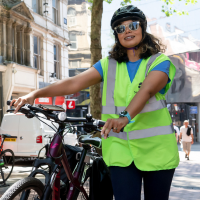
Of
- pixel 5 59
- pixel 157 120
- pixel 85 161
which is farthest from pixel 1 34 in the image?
pixel 157 120

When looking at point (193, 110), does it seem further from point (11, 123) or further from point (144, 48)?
point (144, 48)

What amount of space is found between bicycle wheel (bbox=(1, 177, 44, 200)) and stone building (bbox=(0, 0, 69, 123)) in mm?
14973

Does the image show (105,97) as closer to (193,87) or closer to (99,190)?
(99,190)

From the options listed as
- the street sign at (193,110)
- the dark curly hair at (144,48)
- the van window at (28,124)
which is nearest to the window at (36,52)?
the van window at (28,124)

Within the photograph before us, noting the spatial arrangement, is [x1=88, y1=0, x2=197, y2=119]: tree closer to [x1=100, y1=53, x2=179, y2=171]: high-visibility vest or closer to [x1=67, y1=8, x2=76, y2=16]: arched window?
[x1=100, y1=53, x2=179, y2=171]: high-visibility vest

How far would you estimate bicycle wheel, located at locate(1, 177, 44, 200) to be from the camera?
239 centimetres

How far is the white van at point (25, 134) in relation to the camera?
12.0 meters

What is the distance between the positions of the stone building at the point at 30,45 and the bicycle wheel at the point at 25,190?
1497cm

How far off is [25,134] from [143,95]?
10.5 m

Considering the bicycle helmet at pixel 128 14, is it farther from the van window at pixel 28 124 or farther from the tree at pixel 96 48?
the van window at pixel 28 124

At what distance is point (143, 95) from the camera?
212 cm

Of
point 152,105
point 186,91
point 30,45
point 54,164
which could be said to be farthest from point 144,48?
point 186,91

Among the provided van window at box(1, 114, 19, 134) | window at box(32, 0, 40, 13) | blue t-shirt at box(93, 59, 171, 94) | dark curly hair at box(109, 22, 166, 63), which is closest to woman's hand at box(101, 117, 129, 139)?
blue t-shirt at box(93, 59, 171, 94)

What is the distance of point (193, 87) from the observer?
97.1 feet
